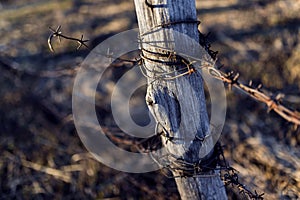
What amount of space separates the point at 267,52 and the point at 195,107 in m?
3.28

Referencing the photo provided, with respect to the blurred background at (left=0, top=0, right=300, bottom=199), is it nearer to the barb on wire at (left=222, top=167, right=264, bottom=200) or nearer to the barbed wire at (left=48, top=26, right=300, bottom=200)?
the barb on wire at (left=222, top=167, right=264, bottom=200)

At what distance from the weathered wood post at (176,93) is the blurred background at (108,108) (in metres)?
1.51

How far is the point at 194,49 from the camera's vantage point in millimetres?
2107

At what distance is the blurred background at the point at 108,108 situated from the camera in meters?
4.22

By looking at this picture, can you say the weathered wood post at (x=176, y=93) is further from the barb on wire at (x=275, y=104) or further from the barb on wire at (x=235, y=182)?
the barb on wire at (x=275, y=104)

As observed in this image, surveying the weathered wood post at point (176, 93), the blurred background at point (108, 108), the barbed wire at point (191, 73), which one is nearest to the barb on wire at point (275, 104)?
the barbed wire at point (191, 73)

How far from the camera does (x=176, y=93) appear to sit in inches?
86.1

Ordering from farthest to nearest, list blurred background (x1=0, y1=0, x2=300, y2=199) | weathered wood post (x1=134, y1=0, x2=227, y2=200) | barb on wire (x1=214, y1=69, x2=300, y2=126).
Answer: blurred background (x1=0, y1=0, x2=300, y2=199)
weathered wood post (x1=134, y1=0, x2=227, y2=200)
barb on wire (x1=214, y1=69, x2=300, y2=126)

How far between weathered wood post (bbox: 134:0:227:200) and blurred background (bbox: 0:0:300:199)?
151 centimetres

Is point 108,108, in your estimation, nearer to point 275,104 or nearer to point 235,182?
point 235,182

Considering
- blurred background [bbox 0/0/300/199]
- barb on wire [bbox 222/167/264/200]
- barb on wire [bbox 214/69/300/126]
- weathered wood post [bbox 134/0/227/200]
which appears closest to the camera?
barb on wire [bbox 214/69/300/126]

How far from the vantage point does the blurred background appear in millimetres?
4223

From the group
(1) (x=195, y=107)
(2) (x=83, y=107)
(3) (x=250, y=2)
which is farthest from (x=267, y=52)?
(1) (x=195, y=107)

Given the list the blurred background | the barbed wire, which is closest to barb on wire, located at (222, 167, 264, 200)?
the barbed wire
